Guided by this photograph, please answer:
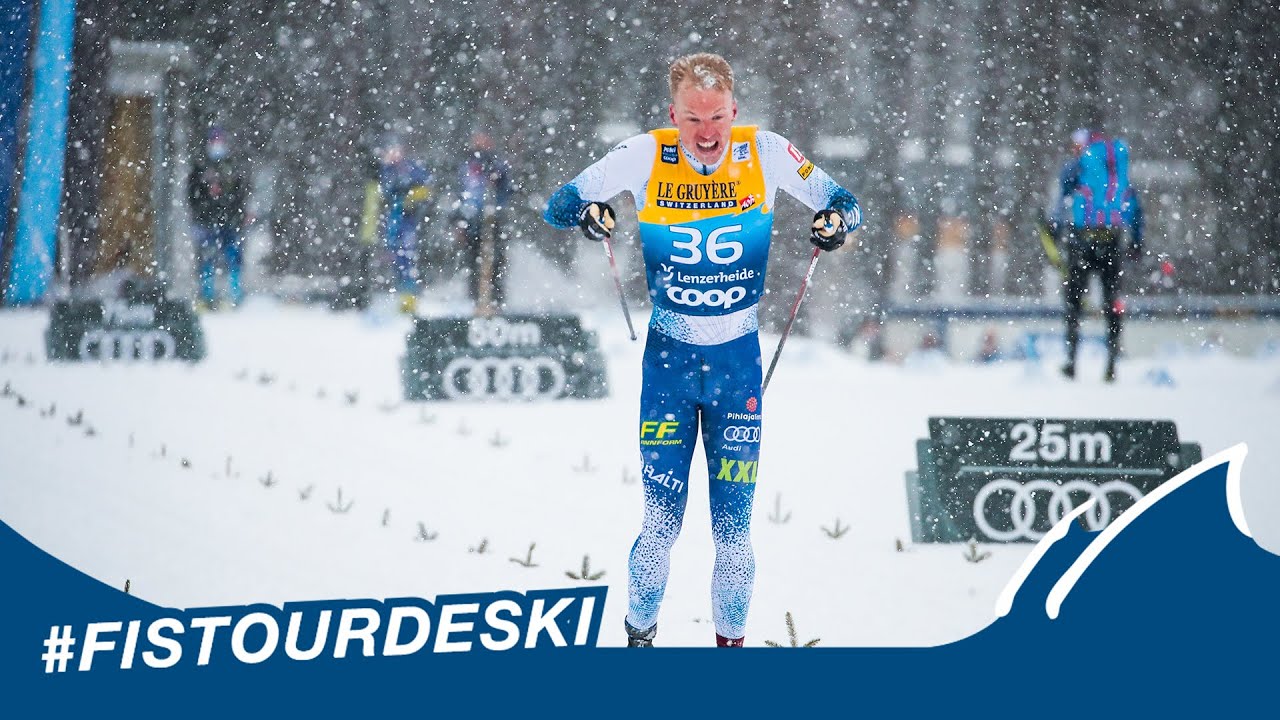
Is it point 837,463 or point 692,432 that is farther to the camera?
point 837,463

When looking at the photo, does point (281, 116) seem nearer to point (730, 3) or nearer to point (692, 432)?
point (730, 3)

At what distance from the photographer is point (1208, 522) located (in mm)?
2863

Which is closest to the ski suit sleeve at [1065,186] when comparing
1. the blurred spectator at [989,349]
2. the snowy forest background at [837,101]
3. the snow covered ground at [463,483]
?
the snow covered ground at [463,483]

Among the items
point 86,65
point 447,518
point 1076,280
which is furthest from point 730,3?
point 447,518

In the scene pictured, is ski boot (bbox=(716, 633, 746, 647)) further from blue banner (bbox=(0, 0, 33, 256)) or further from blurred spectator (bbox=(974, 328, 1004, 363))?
blurred spectator (bbox=(974, 328, 1004, 363))

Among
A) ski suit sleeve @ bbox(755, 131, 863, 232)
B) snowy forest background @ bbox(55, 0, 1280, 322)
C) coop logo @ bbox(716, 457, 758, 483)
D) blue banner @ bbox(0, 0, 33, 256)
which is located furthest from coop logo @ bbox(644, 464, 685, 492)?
snowy forest background @ bbox(55, 0, 1280, 322)

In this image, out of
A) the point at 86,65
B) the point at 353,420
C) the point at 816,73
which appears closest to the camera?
the point at 353,420

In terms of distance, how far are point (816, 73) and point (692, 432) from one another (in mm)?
8163

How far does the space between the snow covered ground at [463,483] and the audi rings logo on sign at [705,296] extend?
1084 millimetres

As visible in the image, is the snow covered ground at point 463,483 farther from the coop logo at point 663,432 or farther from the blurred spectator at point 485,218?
the blurred spectator at point 485,218

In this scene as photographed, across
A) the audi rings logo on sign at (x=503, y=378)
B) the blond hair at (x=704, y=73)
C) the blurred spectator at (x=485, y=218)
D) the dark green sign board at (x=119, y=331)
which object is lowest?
the audi rings logo on sign at (x=503, y=378)

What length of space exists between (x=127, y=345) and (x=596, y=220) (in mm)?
4878

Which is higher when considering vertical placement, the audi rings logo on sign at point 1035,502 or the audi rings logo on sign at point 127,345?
the audi rings logo on sign at point 127,345

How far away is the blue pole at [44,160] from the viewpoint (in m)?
6.81
